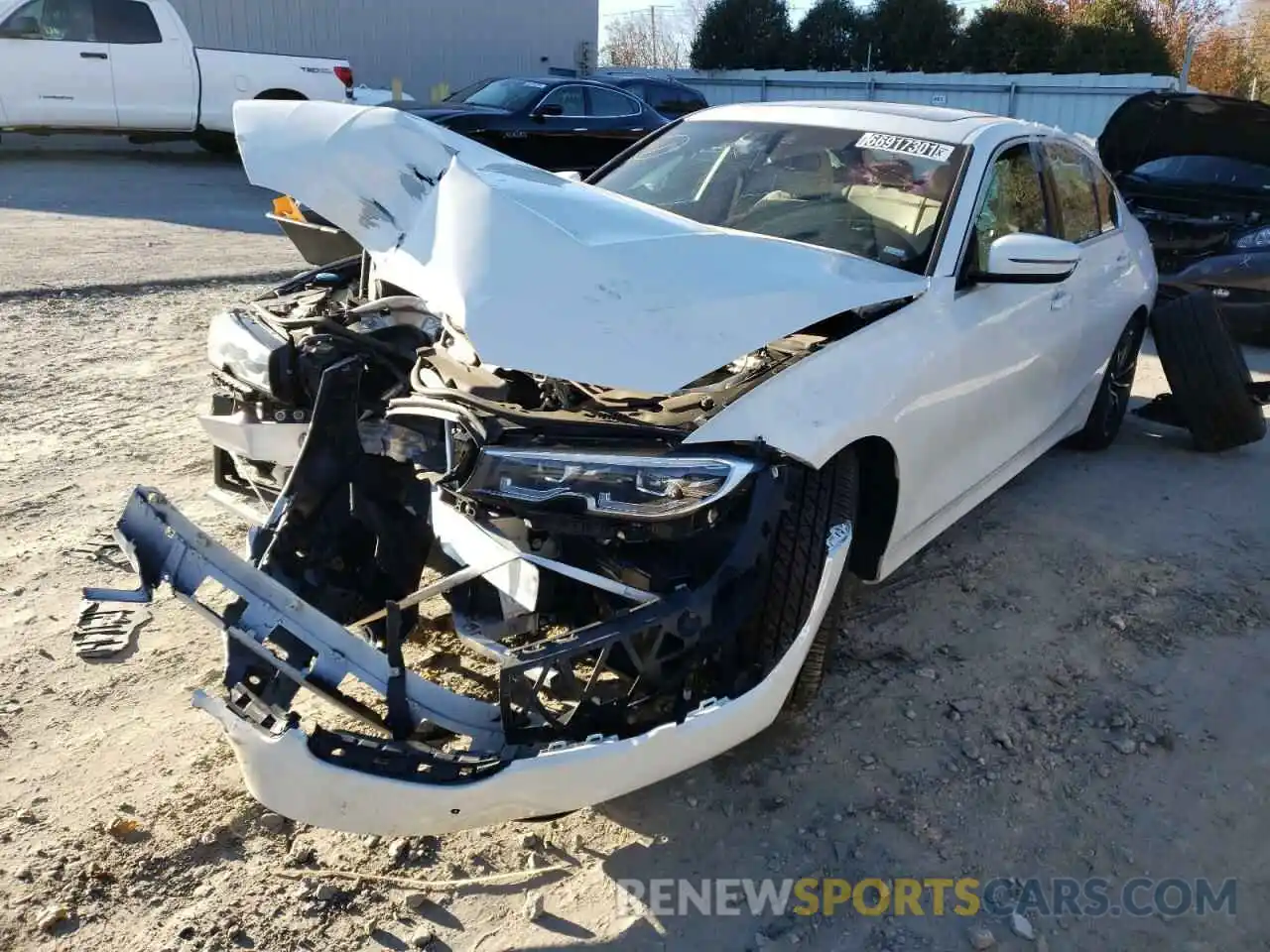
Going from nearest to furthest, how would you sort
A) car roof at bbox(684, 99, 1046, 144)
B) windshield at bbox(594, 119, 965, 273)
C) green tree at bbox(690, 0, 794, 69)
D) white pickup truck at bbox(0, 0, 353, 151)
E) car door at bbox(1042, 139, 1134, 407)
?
1. windshield at bbox(594, 119, 965, 273)
2. car roof at bbox(684, 99, 1046, 144)
3. car door at bbox(1042, 139, 1134, 407)
4. white pickup truck at bbox(0, 0, 353, 151)
5. green tree at bbox(690, 0, 794, 69)

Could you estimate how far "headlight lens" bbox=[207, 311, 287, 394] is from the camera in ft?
10.3

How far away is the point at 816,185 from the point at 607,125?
9.43m

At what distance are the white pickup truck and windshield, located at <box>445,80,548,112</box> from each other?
263 cm

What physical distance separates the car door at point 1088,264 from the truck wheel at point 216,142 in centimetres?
1239

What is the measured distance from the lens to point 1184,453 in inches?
217

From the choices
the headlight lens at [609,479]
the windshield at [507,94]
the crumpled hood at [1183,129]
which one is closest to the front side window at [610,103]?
the windshield at [507,94]

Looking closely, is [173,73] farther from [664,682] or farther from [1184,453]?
[664,682]

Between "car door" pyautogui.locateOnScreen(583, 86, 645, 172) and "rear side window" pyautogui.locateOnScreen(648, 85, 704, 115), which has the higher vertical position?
"rear side window" pyautogui.locateOnScreen(648, 85, 704, 115)

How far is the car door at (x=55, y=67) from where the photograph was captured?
11969 millimetres

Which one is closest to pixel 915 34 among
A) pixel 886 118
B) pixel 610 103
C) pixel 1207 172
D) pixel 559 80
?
pixel 610 103

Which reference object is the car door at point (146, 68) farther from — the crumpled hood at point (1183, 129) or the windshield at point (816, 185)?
the windshield at point (816, 185)

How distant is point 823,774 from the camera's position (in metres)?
2.83

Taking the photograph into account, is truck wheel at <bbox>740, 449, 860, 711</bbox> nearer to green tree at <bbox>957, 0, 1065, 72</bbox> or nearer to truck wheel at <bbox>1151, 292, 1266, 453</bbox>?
truck wheel at <bbox>1151, 292, 1266, 453</bbox>

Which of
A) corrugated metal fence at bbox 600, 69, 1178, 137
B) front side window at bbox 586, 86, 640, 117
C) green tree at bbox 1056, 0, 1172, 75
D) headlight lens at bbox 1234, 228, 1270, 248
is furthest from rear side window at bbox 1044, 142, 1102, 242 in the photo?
green tree at bbox 1056, 0, 1172, 75
